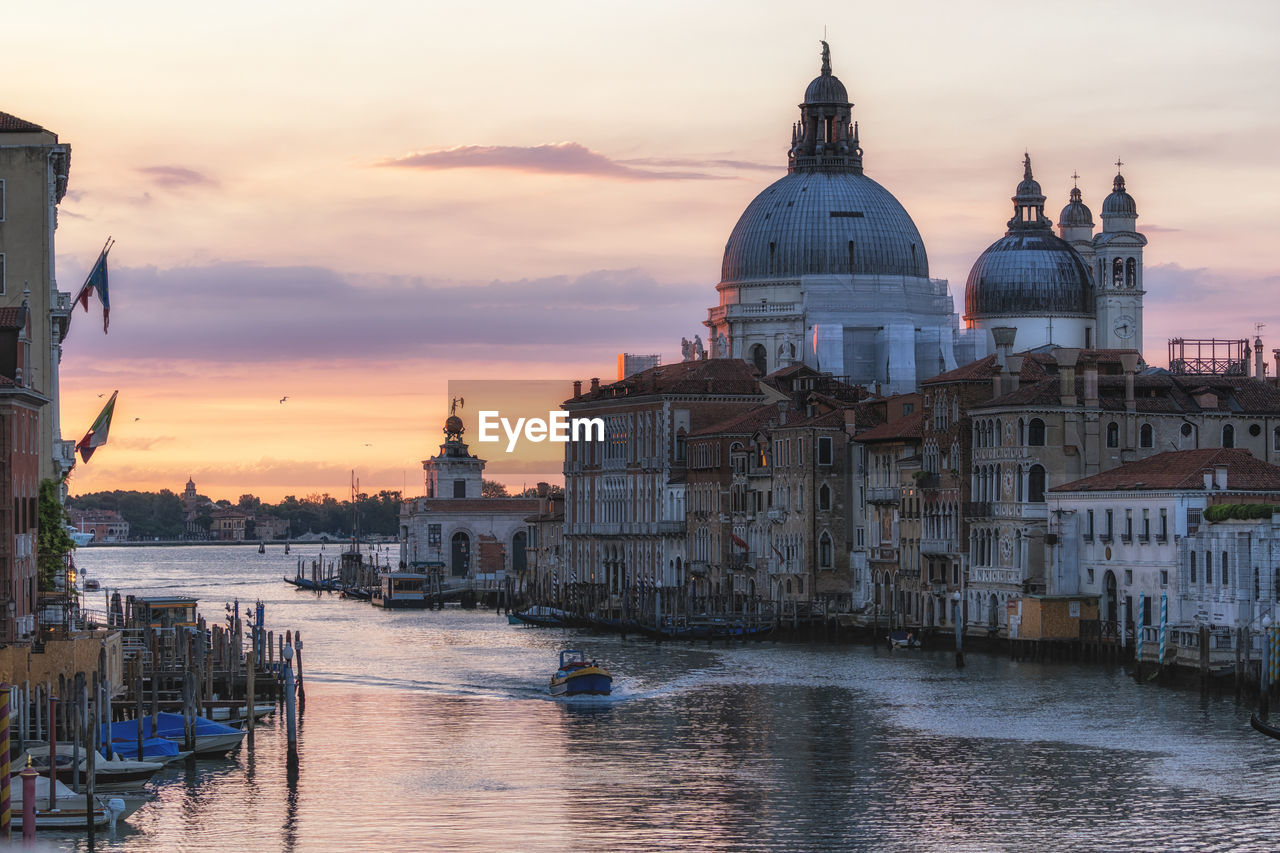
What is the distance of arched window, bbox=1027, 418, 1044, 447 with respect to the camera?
74.9m

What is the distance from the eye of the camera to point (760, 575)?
306 ft

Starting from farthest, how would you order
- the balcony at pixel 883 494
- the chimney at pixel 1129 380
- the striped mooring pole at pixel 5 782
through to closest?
1. the balcony at pixel 883 494
2. the chimney at pixel 1129 380
3. the striped mooring pole at pixel 5 782

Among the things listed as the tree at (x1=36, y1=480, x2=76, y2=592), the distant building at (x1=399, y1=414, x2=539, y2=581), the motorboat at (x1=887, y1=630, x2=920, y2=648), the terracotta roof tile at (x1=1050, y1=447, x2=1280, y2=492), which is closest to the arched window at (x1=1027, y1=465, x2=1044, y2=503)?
the terracotta roof tile at (x1=1050, y1=447, x2=1280, y2=492)

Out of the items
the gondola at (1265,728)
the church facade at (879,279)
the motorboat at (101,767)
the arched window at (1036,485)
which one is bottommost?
the motorboat at (101,767)

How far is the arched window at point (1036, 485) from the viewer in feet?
246

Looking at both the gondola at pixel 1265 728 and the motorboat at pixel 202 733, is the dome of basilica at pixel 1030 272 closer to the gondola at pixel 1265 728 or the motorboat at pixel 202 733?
the gondola at pixel 1265 728

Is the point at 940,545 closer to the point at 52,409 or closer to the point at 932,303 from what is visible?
the point at 52,409

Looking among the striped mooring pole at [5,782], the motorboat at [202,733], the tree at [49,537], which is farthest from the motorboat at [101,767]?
the tree at [49,537]

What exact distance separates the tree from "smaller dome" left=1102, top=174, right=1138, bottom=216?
66.5 meters

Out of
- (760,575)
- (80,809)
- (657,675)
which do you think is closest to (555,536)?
(760,575)

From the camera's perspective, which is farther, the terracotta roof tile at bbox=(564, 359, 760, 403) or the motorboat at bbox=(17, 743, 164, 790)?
the terracotta roof tile at bbox=(564, 359, 760, 403)

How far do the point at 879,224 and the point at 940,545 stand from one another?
40861 millimetres

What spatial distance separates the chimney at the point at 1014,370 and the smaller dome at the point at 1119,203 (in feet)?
112

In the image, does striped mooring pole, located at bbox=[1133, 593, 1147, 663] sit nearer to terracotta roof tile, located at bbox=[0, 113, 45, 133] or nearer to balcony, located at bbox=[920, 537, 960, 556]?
balcony, located at bbox=[920, 537, 960, 556]
